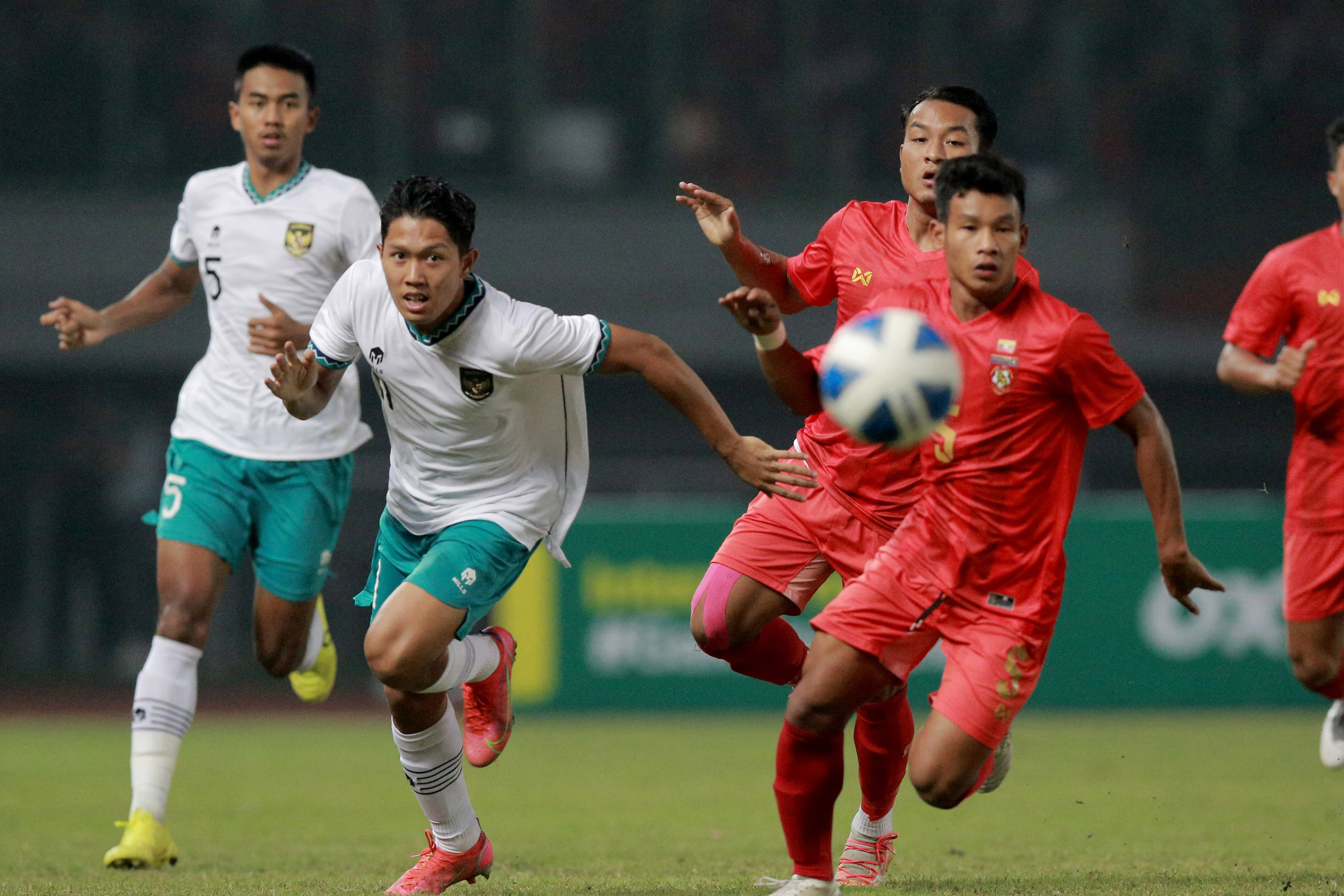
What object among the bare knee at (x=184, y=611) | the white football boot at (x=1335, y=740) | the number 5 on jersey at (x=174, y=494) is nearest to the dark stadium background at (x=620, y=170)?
the number 5 on jersey at (x=174, y=494)

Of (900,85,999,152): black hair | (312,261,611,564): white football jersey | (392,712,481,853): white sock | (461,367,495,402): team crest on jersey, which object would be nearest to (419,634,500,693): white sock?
(392,712,481,853): white sock

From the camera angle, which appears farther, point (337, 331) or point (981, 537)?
point (337, 331)

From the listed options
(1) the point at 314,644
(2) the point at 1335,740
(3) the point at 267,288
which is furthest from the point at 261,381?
(2) the point at 1335,740

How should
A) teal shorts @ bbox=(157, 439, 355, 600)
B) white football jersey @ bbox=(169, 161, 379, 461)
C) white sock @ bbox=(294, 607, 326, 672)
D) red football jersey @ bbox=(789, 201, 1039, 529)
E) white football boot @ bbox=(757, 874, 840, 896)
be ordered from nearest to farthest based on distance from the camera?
white football boot @ bbox=(757, 874, 840, 896), red football jersey @ bbox=(789, 201, 1039, 529), teal shorts @ bbox=(157, 439, 355, 600), white football jersey @ bbox=(169, 161, 379, 461), white sock @ bbox=(294, 607, 326, 672)

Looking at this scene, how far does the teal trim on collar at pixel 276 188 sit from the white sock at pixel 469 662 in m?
2.07

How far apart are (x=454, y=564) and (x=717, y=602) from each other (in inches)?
35.1

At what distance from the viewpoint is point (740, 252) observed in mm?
5316

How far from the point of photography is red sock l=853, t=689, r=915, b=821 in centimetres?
552

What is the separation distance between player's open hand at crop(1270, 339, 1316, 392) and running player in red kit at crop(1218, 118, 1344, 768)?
17 cm

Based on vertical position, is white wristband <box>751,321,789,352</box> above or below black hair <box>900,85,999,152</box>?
below

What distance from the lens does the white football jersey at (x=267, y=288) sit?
6250 mm

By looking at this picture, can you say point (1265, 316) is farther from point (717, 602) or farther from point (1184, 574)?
point (717, 602)

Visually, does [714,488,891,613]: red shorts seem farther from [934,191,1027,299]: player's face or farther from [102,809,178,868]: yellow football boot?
[102,809,178,868]: yellow football boot

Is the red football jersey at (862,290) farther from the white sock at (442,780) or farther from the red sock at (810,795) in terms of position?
the white sock at (442,780)
